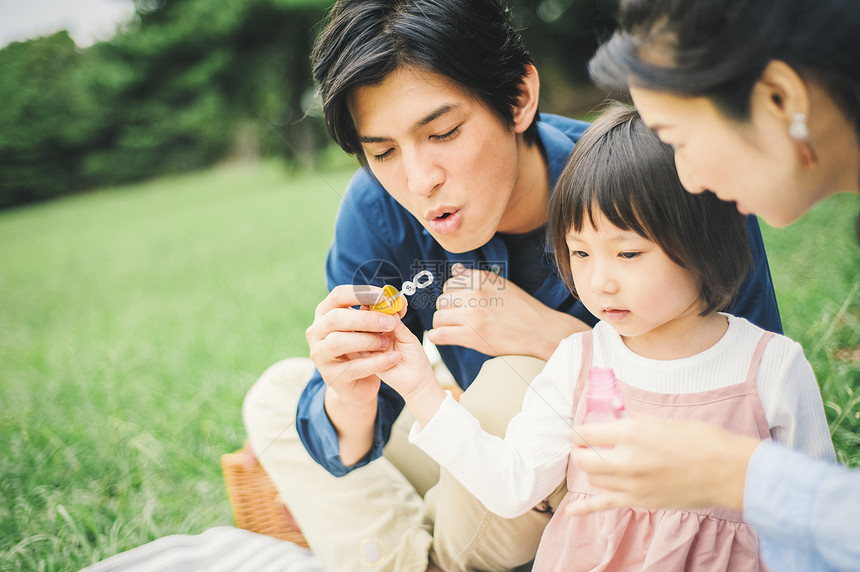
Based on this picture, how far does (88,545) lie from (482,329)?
1.22 m

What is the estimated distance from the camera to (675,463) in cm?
81

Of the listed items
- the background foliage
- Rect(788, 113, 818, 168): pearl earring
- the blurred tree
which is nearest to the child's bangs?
Rect(788, 113, 818, 168): pearl earring

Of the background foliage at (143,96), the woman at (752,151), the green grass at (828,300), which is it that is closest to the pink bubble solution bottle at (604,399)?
the woman at (752,151)

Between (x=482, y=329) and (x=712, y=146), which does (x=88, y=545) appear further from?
(x=712, y=146)

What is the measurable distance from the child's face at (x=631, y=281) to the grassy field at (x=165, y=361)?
0.78 m

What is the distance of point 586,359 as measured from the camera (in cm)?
116

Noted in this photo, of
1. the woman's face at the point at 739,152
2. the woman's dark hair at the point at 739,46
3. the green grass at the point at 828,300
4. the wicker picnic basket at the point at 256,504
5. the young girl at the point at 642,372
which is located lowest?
the wicker picnic basket at the point at 256,504

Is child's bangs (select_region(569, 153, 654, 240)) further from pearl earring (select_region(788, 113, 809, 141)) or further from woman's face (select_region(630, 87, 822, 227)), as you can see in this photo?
pearl earring (select_region(788, 113, 809, 141))

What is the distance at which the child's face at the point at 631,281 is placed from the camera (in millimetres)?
1039

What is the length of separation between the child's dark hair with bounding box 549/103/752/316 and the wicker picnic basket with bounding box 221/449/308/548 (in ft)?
3.87

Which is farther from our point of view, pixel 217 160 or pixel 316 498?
pixel 217 160

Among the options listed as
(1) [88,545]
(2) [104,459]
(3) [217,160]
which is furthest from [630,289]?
(3) [217,160]

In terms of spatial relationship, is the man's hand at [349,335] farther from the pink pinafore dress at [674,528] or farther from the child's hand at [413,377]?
the pink pinafore dress at [674,528]

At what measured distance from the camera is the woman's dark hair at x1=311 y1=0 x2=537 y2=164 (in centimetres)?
126
